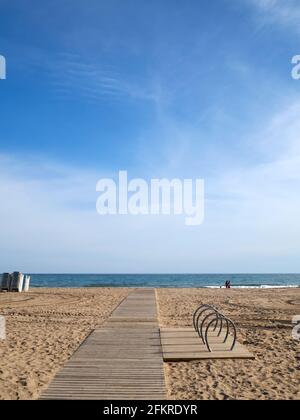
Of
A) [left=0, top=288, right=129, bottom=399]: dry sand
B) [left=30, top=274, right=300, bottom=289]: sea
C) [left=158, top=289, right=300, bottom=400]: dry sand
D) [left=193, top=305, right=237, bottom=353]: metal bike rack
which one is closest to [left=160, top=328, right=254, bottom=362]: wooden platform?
[left=193, top=305, right=237, bottom=353]: metal bike rack

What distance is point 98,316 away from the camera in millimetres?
15930

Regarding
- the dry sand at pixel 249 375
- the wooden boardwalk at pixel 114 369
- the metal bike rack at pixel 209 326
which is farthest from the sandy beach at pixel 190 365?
the metal bike rack at pixel 209 326

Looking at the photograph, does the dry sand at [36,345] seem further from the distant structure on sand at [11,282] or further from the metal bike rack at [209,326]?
the distant structure on sand at [11,282]

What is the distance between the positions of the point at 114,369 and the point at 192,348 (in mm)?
2664

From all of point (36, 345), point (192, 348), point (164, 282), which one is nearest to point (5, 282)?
point (36, 345)

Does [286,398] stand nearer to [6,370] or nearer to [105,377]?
[105,377]

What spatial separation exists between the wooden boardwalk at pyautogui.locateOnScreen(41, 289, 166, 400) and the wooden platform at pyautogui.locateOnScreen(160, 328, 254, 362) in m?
0.25

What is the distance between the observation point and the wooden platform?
8.59m

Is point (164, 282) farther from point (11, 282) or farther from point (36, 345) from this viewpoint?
point (36, 345)

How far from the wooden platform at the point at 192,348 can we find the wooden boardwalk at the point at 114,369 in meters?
0.25

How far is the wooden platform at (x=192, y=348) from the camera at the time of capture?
859 centimetres

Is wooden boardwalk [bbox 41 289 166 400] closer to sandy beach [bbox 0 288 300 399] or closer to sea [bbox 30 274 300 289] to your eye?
→ sandy beach [bbox 0 288 300 399]

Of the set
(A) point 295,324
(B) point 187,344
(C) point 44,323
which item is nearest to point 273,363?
(B) point 187,344
